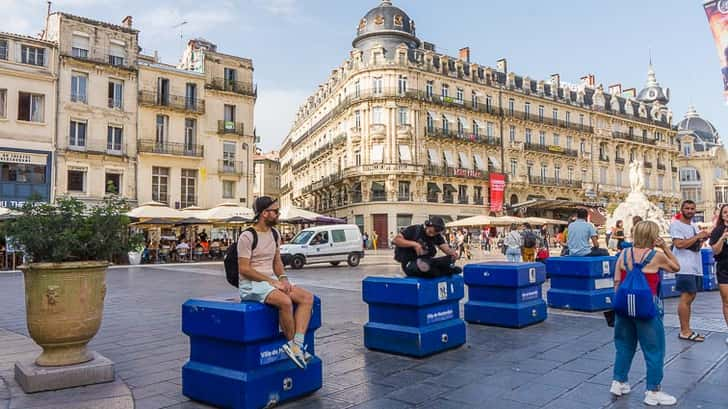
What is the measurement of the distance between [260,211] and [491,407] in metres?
2.46

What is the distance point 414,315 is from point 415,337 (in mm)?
235

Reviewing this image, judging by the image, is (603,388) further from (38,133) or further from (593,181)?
(593,181)

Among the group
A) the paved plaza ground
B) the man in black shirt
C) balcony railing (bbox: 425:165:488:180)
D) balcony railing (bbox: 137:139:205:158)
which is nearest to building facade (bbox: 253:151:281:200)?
balcony railing (bbox: 425:165:488:180)

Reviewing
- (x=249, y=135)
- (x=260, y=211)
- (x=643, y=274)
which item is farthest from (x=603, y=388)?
(x=249, y=135)

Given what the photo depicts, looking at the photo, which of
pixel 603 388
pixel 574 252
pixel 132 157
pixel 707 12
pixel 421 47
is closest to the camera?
pixel 603 388

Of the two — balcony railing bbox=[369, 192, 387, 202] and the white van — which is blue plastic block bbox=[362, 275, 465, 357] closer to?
the white van

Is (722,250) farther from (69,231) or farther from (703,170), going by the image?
(703,170)

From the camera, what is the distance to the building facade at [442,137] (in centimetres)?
4400

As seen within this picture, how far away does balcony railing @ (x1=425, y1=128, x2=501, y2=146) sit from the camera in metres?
45.5

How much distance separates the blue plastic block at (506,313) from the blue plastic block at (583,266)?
4.62 feet

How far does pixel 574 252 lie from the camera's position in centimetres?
998

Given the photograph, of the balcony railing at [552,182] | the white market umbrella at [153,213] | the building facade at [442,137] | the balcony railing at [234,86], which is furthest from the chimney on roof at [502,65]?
the white market umbrella at [153,213]

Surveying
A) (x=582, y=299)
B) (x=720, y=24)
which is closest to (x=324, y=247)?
(x=582, y=299)

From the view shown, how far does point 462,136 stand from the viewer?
156ft
